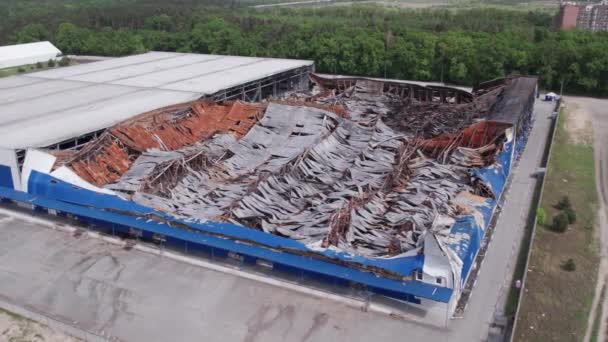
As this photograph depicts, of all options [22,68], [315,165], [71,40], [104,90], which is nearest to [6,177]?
[104,90]

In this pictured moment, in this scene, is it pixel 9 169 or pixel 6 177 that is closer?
pixel 9 169

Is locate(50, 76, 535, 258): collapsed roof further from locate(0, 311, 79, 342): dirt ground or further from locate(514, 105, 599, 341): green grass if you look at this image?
locate(0, 311, 79, 342): dirt ground

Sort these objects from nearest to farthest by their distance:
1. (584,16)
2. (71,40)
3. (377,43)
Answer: (377,43) → (71,40) → (584,16)

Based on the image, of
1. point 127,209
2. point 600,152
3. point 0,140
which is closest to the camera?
point 127,209

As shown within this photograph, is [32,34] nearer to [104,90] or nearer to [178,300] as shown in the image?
[104,90]

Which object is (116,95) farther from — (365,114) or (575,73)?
(575,73)

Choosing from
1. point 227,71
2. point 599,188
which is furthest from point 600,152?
point 227,71
